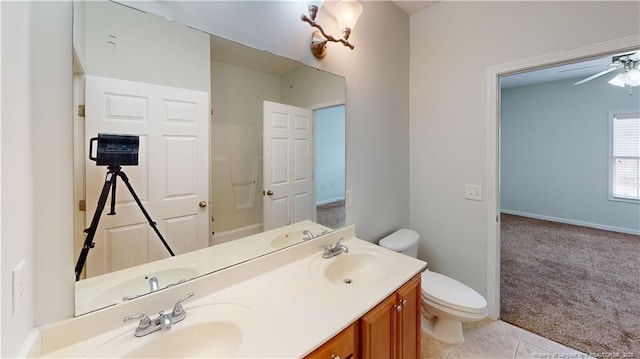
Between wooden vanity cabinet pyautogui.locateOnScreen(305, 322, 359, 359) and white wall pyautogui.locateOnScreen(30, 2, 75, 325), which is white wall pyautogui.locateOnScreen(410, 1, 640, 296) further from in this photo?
white wall pyautogui.locateOnScreen(30, 2, 75, 325)

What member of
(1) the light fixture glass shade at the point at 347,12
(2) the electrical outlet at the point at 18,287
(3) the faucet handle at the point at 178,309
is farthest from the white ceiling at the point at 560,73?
(2) the electrical outlet at the point at 18,287

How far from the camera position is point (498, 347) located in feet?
5.76

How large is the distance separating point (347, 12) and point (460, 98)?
1179mm

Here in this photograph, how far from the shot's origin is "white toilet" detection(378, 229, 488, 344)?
5.36 ft

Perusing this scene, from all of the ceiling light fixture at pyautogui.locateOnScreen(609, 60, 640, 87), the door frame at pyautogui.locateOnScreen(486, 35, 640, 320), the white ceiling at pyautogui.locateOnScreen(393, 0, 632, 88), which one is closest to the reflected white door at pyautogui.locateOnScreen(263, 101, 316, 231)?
the door frame at pyautogui.locateOnScreen(486, 35, 640, 320)

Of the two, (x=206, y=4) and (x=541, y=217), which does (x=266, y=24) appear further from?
(x=541, y=217)

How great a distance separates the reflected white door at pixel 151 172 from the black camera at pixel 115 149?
0.02 metres

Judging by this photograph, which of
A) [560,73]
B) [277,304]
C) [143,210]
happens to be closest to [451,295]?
[277,304]

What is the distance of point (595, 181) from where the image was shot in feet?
14.3

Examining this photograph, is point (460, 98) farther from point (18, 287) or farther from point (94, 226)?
point (18, 287)

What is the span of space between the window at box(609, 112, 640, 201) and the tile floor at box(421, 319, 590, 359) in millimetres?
4136

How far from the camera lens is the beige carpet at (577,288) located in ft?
6.09

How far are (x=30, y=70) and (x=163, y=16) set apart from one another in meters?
0.51

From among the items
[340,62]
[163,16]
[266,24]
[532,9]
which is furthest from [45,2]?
[532,9]
